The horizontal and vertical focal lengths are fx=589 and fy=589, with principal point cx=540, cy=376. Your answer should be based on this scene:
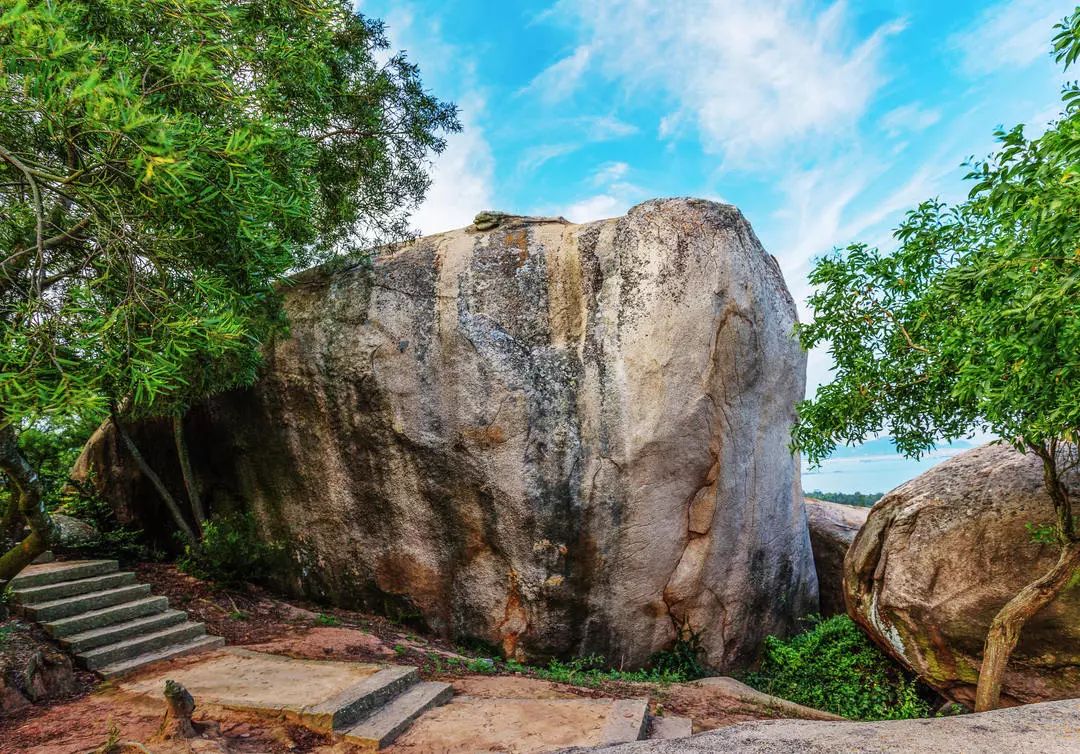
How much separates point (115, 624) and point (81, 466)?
19.2ft

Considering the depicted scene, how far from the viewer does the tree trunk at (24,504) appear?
632 centimetres

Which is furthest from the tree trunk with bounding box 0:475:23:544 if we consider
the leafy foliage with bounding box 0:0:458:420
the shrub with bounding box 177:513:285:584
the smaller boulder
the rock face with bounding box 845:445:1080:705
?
the rock face with bounding box 845:445:1080:705

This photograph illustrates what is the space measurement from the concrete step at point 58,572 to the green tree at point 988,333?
401 inches

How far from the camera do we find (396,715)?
556 cm

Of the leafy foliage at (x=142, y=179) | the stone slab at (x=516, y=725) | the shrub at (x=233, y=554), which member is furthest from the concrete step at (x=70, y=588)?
the stone slab at (x=516, y=725)

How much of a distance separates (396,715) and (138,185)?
202 inches

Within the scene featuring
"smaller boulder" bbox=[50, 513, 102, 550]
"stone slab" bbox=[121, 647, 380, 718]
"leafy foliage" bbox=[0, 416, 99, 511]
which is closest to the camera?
"stone slab" bbox=[121, 647, 380, 718]

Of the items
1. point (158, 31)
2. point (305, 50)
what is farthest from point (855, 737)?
point (158, 31)

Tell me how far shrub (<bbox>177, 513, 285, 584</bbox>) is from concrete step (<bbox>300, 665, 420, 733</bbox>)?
4.47 metres

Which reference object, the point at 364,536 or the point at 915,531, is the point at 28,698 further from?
the point at 915,531

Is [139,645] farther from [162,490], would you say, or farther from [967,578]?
[967,578]

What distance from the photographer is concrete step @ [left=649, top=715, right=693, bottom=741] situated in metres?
5.66

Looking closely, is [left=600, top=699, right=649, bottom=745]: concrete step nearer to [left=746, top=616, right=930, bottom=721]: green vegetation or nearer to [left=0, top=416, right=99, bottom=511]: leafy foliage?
[left=746, top=616, right=930, bottom=721]: green vegetation

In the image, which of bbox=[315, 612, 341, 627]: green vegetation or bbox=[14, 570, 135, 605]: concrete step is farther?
bbox=[315, 612, 341, 627]: green vegetation
